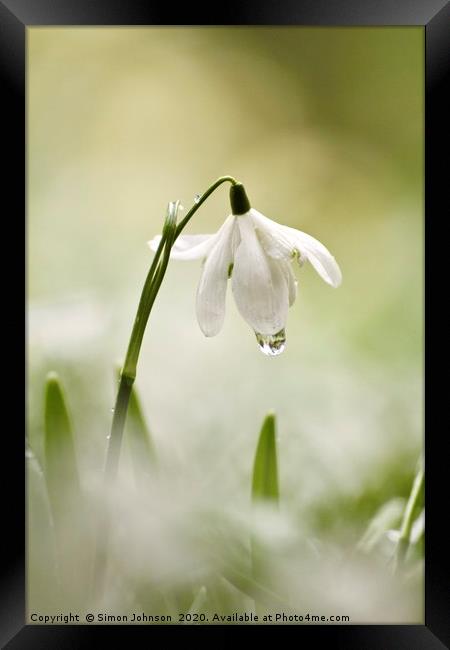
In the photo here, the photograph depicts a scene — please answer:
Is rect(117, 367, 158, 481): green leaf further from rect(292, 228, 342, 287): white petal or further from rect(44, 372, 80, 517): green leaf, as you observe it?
rect(292, 228, 342, 287): white petal

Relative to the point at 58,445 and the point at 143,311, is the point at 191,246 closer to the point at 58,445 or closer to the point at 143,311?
the point at 143,311

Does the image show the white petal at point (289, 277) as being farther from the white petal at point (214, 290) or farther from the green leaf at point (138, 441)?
the green leaf at point (138, 441)

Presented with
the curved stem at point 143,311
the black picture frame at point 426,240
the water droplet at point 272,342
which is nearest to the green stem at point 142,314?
the curved stem at point 143,311

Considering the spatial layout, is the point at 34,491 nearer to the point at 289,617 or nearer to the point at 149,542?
the point at 149,542

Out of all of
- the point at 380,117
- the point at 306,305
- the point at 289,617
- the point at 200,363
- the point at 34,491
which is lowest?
the point at 289,617

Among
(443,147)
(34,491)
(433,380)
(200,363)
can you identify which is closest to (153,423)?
(200,363)

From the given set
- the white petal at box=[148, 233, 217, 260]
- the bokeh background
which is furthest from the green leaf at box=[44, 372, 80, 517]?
the white petal at box=[148, 233, 217, 260]
